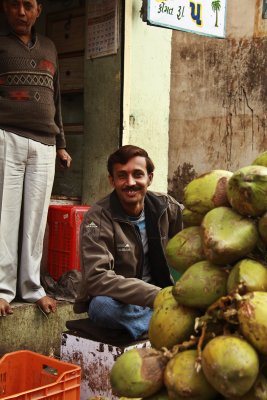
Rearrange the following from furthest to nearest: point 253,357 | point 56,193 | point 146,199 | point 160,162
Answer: point 56,193, point 160,162, point 146,199, point 253,357

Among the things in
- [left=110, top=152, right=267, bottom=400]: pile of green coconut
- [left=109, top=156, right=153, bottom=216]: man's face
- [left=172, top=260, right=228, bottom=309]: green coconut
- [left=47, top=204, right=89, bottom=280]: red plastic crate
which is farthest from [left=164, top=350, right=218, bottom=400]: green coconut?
[left=47, top=204, right=89, bottom=280]: red plastic crate

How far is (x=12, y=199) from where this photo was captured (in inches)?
170

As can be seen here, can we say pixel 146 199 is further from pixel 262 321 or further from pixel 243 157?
pixel 243 157

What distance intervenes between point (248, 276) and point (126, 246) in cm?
194

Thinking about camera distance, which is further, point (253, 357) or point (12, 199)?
point (12, 199)

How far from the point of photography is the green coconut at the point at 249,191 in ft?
5.09

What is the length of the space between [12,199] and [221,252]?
9.75ft

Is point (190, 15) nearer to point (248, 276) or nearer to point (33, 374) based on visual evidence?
point (33, 374)

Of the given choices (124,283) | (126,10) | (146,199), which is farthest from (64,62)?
(124,283)

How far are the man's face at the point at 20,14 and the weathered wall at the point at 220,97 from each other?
22.9ft

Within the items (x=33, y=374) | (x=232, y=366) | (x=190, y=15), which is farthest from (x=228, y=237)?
(x=190, y=15)

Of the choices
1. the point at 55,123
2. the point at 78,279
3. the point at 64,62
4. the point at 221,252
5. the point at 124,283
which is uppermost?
the point at 64,62

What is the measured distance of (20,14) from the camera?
13.9 feet

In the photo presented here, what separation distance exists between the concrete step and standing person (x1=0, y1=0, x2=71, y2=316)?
9 centimetres
